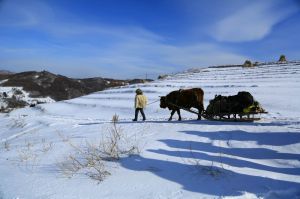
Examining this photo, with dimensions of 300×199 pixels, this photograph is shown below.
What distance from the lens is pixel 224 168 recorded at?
7145mm

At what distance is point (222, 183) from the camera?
6.51 meters

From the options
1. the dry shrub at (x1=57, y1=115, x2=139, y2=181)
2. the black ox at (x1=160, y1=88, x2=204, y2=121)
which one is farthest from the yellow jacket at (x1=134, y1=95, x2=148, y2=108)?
the dry shrub at (x1=57, y1=115, x2=139, y2=181)

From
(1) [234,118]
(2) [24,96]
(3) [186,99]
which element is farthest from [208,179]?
(2) [24,96]

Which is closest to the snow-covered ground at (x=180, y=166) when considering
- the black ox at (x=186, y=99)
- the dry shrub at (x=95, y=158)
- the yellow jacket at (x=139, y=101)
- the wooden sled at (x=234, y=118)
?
the dry shrub at (x=95, y=158)

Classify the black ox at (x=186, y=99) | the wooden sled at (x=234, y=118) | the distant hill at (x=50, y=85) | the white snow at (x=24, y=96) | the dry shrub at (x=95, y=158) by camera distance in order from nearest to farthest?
the dry shrub at (x=95, y=158) < the wooden sled at (x=234, y=118) < the black ox at (x=186, y=99) < the white snow at (x=24, y=96) < the distant hill at (x=50, y=85)

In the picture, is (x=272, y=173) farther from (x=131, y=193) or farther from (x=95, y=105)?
(x=95, y=105)

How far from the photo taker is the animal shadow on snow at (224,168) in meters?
6.30

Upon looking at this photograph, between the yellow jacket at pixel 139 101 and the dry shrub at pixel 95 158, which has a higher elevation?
the yellow jacket at pixel 139 101

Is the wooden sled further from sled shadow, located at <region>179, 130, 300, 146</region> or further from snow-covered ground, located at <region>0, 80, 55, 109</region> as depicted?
snow-covered ground, located at <region>0, 80, 55, 109</region>

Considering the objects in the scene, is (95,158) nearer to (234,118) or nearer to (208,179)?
(208,179)

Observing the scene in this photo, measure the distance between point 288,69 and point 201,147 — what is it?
2653 cm

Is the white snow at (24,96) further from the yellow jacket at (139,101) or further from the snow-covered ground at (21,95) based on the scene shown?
the yellow jacket at (139,101)

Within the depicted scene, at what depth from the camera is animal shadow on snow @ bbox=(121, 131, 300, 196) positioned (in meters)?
6.30

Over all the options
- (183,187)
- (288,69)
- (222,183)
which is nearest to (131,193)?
(183,187)
